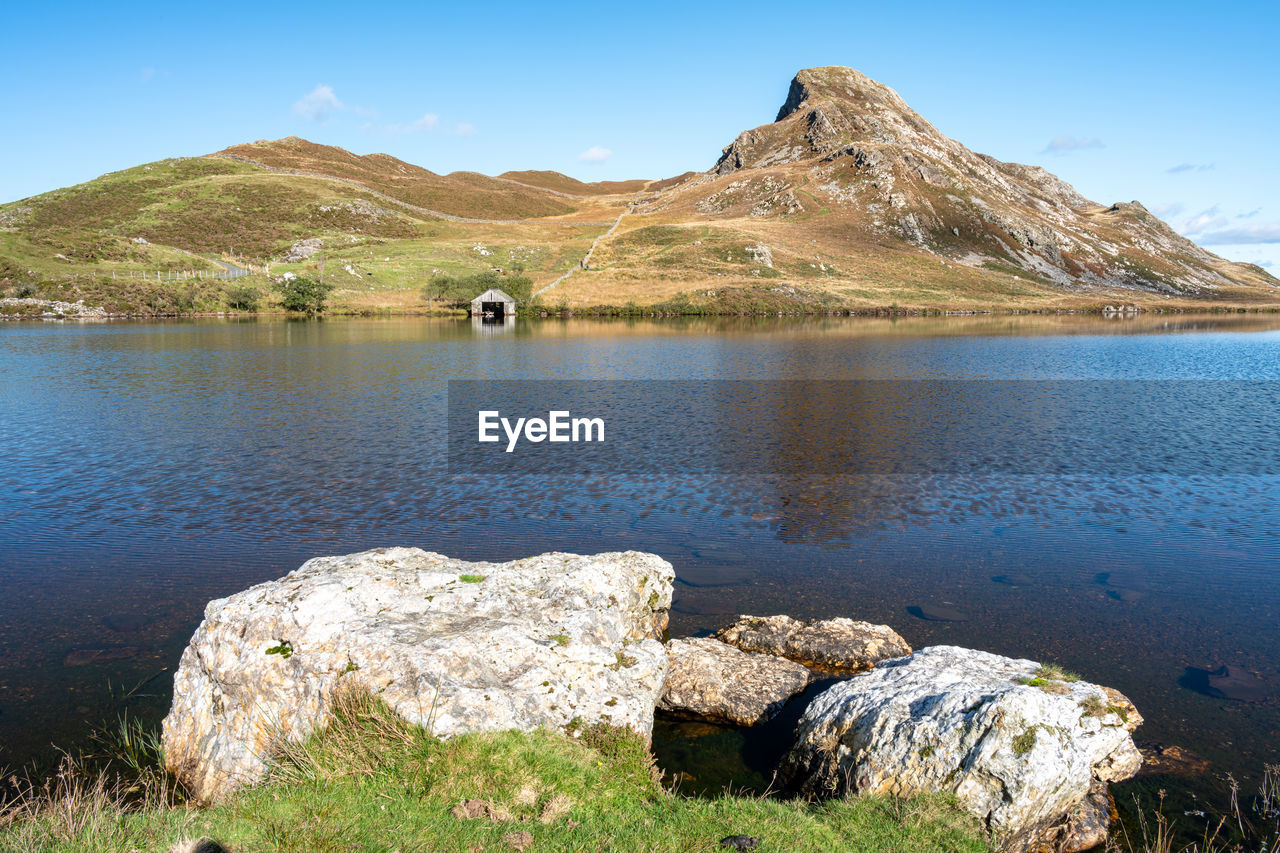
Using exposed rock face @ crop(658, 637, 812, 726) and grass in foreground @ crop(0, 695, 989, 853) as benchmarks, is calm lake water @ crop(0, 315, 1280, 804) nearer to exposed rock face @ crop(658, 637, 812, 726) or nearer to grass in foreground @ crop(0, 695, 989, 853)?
exposed rock face @ crop(658, 637, 812, 726)

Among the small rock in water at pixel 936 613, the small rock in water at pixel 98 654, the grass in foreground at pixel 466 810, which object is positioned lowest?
the small rock in water at pixel 98 654

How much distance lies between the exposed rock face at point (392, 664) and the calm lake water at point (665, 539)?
7.12ft

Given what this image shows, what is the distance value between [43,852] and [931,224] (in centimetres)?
21427

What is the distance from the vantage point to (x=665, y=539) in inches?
816

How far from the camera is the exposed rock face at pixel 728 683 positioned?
12492 mm

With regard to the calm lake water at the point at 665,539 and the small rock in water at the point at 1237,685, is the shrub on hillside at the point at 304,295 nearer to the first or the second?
the calm lake water at the point at 665,539

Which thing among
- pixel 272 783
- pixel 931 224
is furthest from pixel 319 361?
pixel 931 224

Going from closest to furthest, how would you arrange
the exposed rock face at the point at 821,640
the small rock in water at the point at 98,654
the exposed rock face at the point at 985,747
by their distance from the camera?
the exposed rock face at the point at 985,747 → the exposed rock face at the point at 821,640 → the small rock in water at the point at 98,654

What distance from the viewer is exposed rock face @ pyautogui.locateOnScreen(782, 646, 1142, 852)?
358 inches

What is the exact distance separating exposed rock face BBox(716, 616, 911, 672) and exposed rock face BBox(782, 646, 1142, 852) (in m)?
2.58

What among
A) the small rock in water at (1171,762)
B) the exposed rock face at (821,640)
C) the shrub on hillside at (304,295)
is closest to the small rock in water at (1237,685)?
the small rock in water at (1171,762)

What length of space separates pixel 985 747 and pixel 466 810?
6192 millimetres

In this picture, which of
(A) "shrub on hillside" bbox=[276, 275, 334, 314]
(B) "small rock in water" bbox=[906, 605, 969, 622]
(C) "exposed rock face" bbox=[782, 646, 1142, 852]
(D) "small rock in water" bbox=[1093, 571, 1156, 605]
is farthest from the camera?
(A) "shrub on hillside" bbox=[276, 275, 334, 314]

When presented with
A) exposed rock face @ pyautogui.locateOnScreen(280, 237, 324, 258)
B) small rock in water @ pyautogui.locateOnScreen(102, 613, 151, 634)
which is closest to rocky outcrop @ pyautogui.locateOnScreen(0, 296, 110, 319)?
exposed rock face @ pyautogui.locateOnScreen(280, 237, 324, 258)
